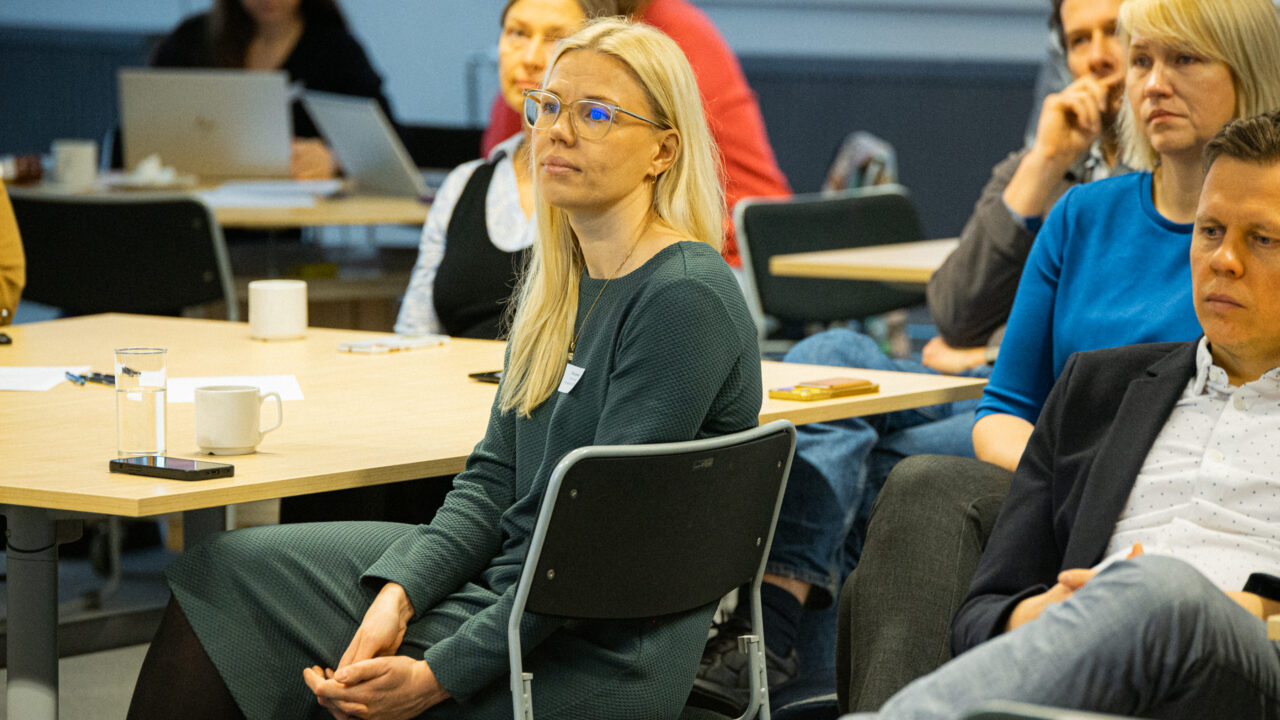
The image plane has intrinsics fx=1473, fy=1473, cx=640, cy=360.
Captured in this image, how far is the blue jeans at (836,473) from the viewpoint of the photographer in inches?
100

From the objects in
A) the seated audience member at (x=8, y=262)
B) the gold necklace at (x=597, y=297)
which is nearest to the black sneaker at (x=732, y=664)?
the gold necklace at (x=597, y=297)

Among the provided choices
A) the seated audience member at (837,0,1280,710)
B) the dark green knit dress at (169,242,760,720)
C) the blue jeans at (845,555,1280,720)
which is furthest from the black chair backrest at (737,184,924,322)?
the blue jeans at (845,555,1280,720)

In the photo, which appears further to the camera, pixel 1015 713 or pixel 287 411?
pixel 287 411

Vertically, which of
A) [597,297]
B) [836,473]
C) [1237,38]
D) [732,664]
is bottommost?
[732,664]

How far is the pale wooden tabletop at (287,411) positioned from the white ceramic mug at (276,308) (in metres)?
0.03

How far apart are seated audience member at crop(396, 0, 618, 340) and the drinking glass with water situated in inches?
42.1

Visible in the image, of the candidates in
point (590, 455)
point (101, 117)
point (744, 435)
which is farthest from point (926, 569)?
point (101, 117)

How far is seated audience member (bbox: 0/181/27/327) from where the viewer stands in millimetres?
2738

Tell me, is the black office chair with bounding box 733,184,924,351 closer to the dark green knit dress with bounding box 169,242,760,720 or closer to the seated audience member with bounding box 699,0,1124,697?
the seated audience member with bounding box 699,0,1124,697

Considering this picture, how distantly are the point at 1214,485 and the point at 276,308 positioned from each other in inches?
65.9

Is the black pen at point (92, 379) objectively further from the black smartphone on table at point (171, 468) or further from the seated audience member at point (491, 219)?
the seated audience member at point (491, 219)

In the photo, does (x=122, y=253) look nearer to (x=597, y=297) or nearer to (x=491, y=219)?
(x=491, y=219)

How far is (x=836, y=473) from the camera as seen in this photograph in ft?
8.36

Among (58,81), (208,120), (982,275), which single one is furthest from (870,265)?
(58,81)
